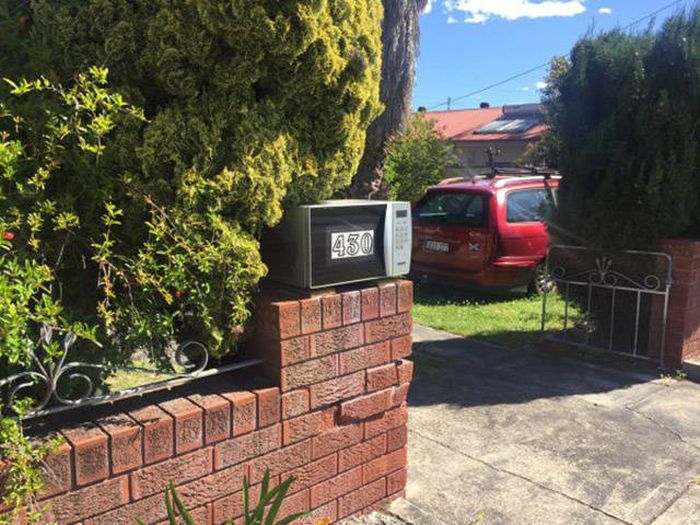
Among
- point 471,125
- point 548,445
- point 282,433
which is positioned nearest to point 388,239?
point 282,433

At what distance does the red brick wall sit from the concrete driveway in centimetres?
49

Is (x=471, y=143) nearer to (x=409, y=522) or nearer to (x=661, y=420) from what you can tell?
(x=661, y=420)

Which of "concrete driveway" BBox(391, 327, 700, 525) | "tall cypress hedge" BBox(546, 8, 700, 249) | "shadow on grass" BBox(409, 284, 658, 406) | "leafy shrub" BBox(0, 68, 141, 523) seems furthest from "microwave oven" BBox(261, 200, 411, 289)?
"tall cypress hedge" BBox(546, 8, 700, 249)

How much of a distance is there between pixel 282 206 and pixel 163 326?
0.71 meters

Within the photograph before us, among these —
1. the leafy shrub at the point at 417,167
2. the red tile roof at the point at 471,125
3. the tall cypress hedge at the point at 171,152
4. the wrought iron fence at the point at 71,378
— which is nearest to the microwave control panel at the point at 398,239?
the tall cypress hedge at the point at 171,152

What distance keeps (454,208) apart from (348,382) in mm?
6458

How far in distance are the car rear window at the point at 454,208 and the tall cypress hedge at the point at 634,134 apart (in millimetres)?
2746

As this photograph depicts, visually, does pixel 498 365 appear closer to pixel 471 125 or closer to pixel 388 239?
pixel 388 239

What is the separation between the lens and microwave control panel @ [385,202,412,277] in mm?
2732

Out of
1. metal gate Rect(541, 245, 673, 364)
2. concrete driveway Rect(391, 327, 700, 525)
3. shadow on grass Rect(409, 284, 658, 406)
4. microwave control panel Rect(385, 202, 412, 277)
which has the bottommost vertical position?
shadow on grass Rect(409, 284, 658, 406)

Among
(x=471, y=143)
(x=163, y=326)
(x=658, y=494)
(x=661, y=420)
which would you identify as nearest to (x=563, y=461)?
(x=658, y=494)

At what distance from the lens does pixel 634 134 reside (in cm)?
525

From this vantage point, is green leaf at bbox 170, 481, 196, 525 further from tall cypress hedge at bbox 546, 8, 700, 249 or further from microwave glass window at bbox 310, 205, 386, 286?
tall cypress hedge at bbox 546, 8, 700, 249

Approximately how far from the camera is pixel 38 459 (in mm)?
1789
